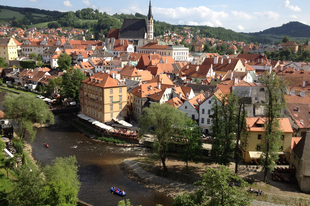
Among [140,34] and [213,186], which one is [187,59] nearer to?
[140,34]

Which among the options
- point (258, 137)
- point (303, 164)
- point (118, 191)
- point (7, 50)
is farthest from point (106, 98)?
point (7, 50)

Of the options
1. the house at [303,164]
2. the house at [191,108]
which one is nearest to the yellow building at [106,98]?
the house at [191,108]

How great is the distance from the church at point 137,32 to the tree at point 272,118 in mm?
104771

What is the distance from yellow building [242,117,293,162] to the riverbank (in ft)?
7.00

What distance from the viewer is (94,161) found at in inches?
1372

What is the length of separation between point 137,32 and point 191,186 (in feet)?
372

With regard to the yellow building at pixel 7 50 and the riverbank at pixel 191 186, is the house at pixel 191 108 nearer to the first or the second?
the riverbank at pixel 191 186

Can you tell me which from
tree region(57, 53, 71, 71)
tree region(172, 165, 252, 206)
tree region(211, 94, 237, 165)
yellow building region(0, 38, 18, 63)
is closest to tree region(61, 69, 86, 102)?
tree region(57, 53, 71, 71)

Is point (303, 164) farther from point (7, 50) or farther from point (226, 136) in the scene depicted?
point (7, 50)

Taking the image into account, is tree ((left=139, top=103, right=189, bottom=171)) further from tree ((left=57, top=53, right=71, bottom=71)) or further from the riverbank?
tree ((left=57, top=53, right=71, bottom=71))

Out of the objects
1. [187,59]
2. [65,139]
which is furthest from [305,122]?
[187,59]

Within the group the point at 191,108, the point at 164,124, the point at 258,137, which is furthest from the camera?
the point at 191,108

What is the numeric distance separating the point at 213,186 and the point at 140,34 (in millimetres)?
120748

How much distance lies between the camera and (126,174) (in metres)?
31.6
